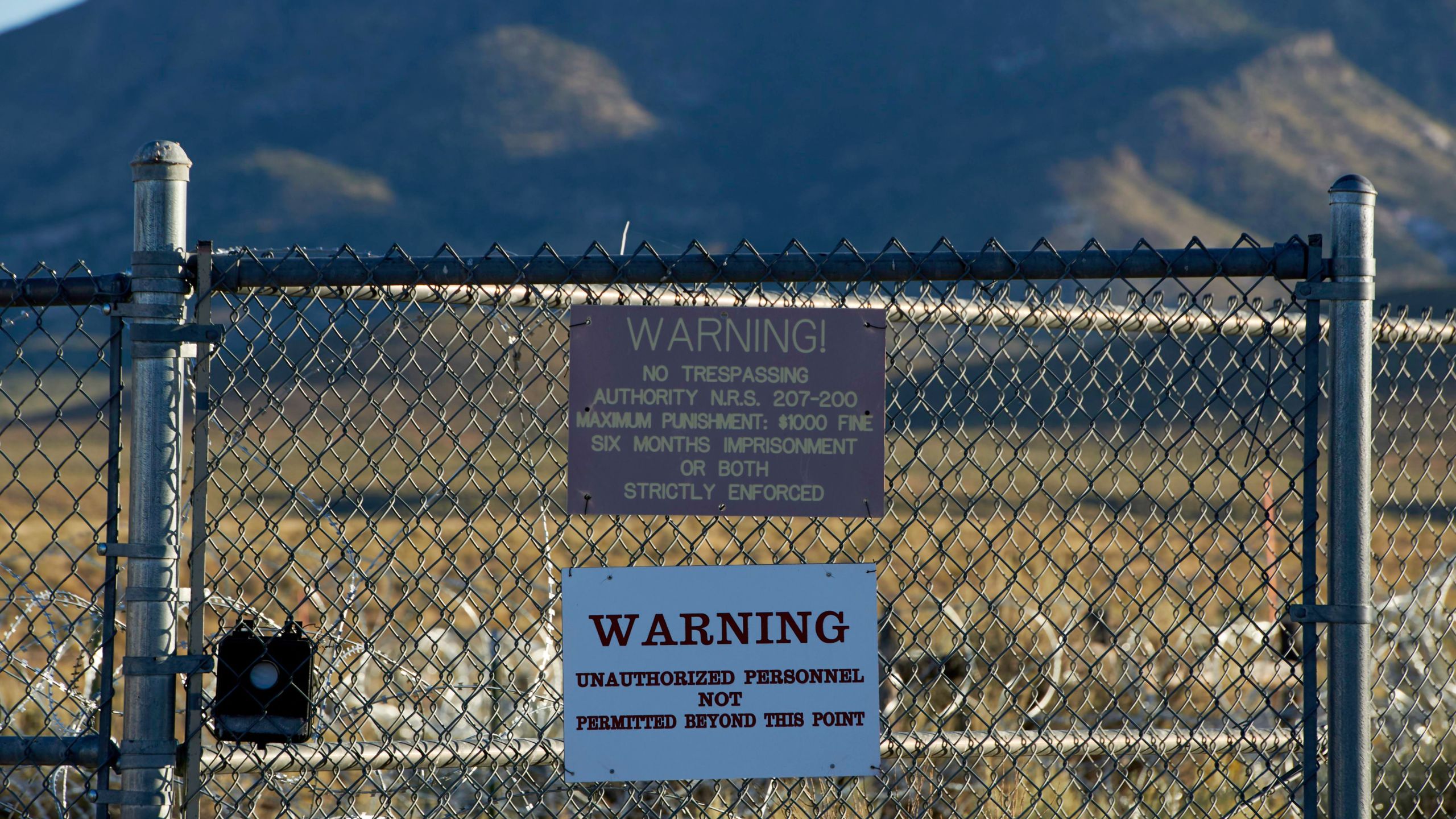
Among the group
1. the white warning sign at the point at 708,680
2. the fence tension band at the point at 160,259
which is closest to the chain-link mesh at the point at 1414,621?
the white warning sign at the point at 708,680

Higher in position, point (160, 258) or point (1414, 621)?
point (160, 258)

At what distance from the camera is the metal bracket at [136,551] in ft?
9.34

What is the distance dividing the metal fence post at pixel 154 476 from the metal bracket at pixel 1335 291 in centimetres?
248

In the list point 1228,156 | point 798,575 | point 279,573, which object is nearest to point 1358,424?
point 798,575

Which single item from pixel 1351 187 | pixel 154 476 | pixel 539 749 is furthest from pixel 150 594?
pixel 1351 187

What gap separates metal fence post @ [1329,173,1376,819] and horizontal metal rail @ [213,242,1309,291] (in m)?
0.11

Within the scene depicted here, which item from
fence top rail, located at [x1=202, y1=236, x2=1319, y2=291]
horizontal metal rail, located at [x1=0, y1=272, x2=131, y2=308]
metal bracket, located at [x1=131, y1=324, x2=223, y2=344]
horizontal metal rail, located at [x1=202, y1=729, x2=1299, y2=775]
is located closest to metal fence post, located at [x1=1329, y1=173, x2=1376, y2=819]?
fence top rail, located at [x1=202, y1=236, x2=1319, y2=291]

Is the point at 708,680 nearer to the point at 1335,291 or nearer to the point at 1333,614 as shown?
the point at 1333,614

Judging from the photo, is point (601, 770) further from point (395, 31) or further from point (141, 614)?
point (395, 31)

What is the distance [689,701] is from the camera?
2.98m

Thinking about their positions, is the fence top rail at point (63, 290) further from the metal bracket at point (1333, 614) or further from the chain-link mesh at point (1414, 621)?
the chain-link mesh at point (1414, 621)

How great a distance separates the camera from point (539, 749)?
3.45m

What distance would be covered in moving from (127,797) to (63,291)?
1.12m

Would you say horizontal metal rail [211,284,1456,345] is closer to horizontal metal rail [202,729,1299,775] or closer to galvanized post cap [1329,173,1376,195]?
galvanized post cap [1329,173,1376,195]
